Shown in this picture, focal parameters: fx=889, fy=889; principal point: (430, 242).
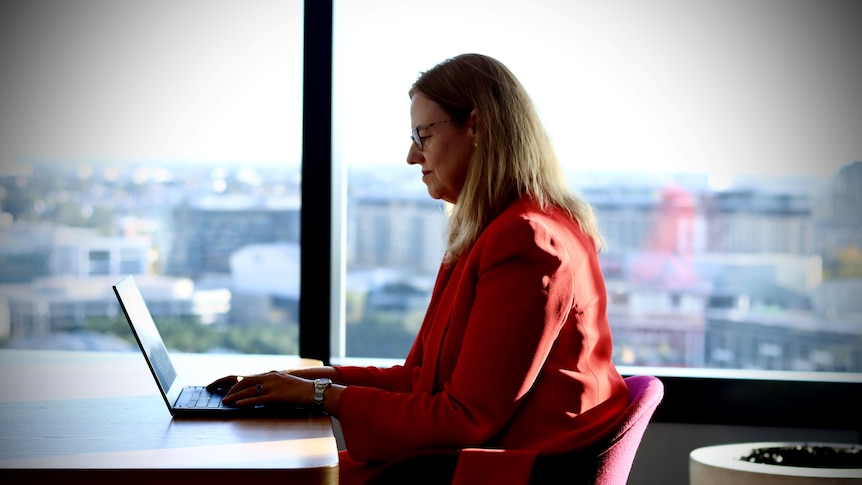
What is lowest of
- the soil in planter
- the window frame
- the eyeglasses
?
the soil in planter

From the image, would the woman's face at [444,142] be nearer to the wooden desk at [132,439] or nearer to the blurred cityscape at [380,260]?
the wooden desk at [132,439]

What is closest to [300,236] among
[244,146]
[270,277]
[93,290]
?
[270,277]

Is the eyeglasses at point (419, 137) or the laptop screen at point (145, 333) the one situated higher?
the eyeglasses at point (419, 137)

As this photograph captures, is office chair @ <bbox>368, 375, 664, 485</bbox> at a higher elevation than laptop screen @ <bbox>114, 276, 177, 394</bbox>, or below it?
below

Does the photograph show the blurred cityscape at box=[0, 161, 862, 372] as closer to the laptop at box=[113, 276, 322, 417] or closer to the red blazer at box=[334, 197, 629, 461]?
the laptop at box=[113, 276, 322, 417]

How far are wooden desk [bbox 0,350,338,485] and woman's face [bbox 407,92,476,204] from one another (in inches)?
22.1

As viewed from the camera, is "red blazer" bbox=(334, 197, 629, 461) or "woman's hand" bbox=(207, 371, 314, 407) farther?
"woman's hand" bbox=(207, 371, 314, 407)

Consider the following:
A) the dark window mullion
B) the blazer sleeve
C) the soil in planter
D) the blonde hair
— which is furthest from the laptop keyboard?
the soil in planter

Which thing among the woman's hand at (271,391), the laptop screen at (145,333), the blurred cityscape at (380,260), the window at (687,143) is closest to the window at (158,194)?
the blurred cityscape at (380,260)

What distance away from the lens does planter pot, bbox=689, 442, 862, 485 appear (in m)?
2.18

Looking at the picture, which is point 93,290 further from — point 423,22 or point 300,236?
point 423,22

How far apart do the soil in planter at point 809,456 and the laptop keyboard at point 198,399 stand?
4.69 feet

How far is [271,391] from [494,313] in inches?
19.2

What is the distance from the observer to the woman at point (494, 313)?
1483mm
